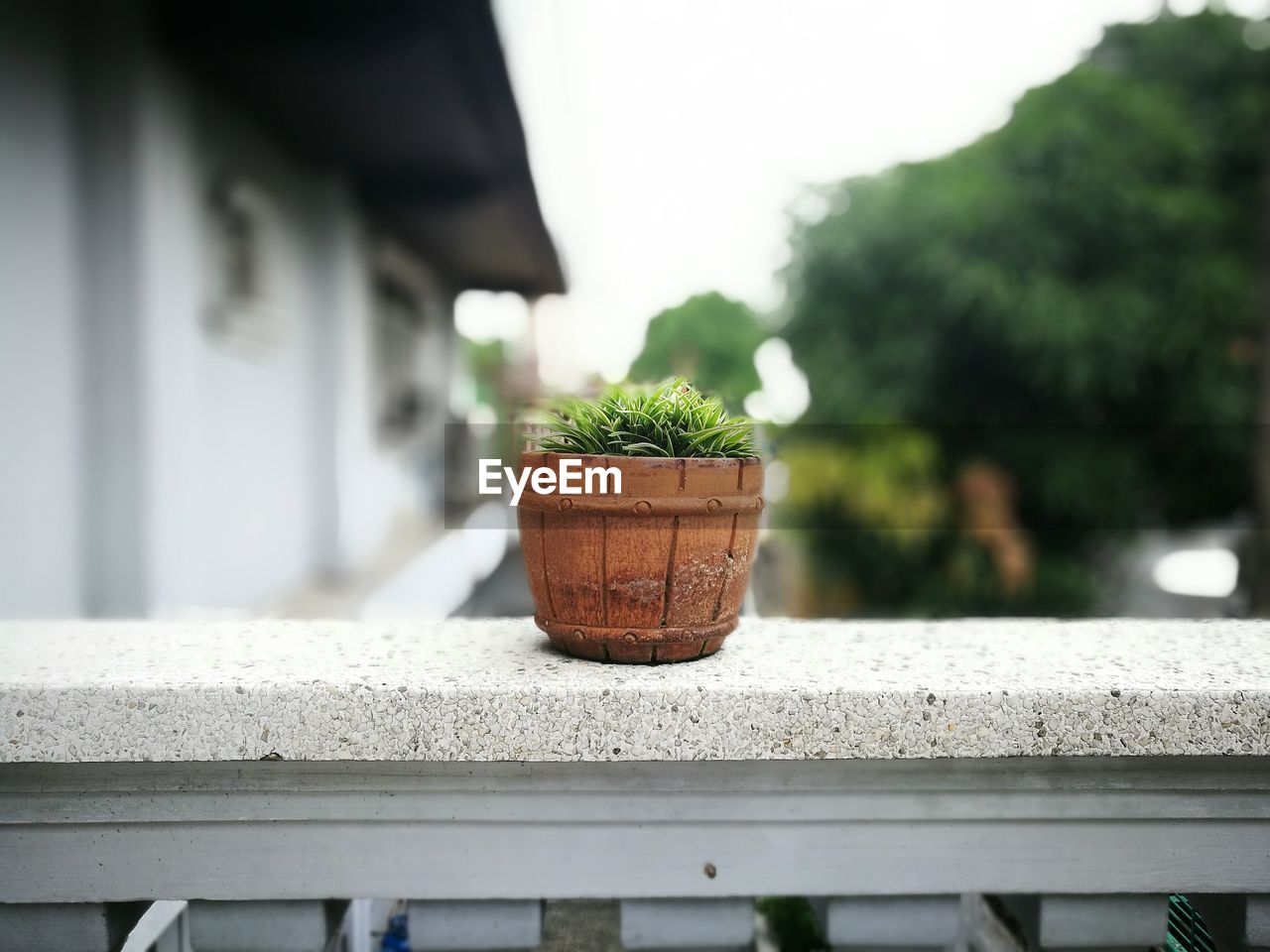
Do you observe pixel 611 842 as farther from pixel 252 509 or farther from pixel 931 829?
pixel 252 509

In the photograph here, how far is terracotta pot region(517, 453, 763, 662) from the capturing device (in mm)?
857

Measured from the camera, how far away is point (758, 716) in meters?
0.80

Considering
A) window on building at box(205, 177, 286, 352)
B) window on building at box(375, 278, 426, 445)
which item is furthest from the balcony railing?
window on building at box(375, 278, 426, 445)

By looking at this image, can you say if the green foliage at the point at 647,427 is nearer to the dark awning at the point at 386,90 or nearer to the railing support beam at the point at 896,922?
the railing support beam at the point at 896,922

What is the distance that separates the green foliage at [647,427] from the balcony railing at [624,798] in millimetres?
234

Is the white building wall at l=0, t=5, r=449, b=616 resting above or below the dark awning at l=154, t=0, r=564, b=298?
below

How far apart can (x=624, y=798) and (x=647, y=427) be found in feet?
1.25

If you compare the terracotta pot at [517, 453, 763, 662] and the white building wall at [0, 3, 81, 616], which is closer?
the terracotta pot at [517, 453, 763, 662]

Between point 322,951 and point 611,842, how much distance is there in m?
0.30

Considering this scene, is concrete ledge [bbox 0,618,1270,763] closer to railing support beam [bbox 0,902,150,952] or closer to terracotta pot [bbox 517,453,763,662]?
terracotta pot [bbox 517,453,763,662]

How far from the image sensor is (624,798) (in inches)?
32.4

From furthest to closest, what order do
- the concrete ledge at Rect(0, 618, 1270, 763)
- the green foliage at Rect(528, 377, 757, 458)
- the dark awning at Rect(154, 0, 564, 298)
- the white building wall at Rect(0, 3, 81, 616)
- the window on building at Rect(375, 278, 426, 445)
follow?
1. the window on building at Rect(375, 278, 426, 445)
2. the dark awning at Rect(154, 0, 564, 298)
3. the white building wall at Rect(0, 3, 81, 616)
4. the green foliage at Rect(528, 377, 757, 458)
5. the concrete ledge at Rect(0, 618, 1270, 763)

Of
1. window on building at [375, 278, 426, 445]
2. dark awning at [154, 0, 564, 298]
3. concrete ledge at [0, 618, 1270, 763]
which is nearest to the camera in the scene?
concrete ledge at [0, 618, 1270, 763]

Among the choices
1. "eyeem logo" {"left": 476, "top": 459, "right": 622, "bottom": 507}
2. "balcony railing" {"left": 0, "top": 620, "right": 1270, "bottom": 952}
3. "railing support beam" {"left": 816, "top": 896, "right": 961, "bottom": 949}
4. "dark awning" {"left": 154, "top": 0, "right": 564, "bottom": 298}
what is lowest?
"railing support beam" {"left": 816, "top": 896, "right": 961, "bottom": 949}
